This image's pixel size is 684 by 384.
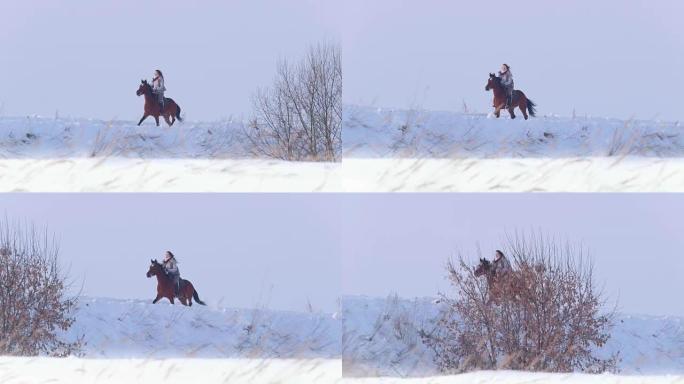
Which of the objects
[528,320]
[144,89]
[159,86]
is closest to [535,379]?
[528,320]

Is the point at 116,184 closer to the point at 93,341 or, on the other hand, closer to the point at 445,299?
the point at 93,341

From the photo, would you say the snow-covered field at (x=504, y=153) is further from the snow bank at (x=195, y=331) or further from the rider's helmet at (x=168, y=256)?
the rider's helmet at (x=168, y=256)

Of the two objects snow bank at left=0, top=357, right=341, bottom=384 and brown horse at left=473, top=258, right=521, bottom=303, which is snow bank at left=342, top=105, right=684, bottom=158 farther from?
snow bank at left=0, top=357, right=341, bottom=384

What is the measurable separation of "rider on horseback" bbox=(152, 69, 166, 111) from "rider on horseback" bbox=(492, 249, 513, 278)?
485 centimetres

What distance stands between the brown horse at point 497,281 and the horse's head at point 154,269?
11.6 ft

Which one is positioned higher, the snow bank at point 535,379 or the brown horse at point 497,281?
the brown horse at point 497,281

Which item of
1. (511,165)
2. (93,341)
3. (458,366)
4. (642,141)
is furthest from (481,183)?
(93,341)

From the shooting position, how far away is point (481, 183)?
1622 cm

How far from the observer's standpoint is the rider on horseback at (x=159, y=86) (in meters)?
18.6


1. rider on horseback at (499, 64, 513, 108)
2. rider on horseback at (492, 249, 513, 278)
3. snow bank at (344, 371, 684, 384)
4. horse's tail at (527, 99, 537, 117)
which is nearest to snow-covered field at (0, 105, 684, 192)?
horse's tail at (527, 99, 537, 117)

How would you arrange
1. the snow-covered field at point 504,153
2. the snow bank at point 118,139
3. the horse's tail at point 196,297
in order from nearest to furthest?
the snow-covered field at point 504,153 < the horse's tail at point 196,297 < the snow bank at point 118,139

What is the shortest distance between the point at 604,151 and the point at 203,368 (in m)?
5.33

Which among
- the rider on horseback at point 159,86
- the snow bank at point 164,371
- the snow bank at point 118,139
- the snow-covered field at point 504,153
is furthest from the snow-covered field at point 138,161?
the snow bank at point 164,371

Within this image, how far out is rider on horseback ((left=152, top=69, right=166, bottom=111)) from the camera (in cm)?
1862
